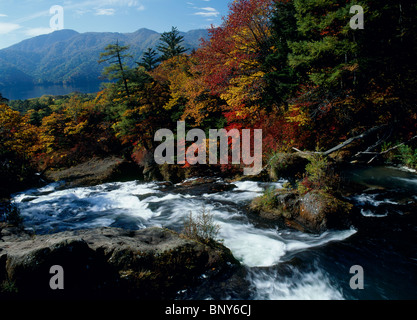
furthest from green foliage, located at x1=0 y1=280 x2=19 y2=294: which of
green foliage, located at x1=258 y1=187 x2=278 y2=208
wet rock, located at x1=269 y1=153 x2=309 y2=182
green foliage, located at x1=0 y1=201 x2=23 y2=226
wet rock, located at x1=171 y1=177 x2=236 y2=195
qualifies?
wet rock, located at x1=269 y1=153 x2=309 y2=182

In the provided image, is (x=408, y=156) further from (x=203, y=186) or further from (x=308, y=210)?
(x=203, y=186)

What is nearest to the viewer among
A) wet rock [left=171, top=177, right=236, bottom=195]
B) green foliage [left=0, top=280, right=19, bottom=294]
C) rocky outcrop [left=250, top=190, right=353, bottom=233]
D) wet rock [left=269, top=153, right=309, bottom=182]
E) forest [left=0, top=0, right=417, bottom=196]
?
green foliage [left=0, top=280, right=19, bottom=294]

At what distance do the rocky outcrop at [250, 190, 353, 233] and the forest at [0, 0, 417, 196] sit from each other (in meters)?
3.85

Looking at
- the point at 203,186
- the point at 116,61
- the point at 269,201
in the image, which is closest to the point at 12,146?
→ the point at 116,61

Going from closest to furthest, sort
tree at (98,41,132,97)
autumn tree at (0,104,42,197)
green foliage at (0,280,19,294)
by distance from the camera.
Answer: green foliage at (0,280,19,294)
autumn tree at (0,104,42,197)
tree at (98,41,132,97)

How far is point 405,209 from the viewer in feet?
24.7

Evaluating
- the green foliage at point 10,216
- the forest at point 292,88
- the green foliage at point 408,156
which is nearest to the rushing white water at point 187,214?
the green foliage at point 10,216

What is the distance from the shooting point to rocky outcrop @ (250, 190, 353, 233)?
6723mm

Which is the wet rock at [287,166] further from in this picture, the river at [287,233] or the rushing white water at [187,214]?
the river at [287,233]

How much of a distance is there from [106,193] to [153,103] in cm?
827

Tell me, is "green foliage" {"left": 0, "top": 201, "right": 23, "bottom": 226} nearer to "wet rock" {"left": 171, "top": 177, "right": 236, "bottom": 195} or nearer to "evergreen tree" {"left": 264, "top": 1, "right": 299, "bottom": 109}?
"wet rock" {"left": 171, "top": 177, "right": 236, "bottom": 195}

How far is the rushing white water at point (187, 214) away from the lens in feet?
15.5

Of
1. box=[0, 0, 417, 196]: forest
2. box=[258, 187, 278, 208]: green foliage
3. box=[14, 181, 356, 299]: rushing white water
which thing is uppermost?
box=[0, 0, 417, 196]: forest

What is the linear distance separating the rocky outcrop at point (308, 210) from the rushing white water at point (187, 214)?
1.07 feet
